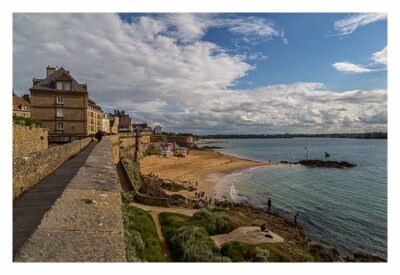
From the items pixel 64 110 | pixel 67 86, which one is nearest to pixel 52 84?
pixel 67 86

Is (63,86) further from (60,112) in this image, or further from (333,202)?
(333,202)

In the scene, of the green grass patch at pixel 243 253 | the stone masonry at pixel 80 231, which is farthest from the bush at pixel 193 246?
→ the stone masonry at pixel 80 231

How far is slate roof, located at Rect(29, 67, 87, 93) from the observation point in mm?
30297

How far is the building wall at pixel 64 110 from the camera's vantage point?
30.3 m

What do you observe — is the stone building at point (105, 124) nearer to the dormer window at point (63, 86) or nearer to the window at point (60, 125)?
the window at point (60, 125)

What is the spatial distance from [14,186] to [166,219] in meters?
9.41

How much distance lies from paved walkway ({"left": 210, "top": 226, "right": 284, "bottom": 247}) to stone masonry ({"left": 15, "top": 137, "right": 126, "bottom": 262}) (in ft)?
31.5

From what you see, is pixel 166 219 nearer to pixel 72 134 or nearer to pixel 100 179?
pixel 100 179

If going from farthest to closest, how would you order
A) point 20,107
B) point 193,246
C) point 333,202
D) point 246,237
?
point 20,107 < point 333,202 < point 246,237 < point 193,246

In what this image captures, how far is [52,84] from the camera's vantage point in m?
31.1

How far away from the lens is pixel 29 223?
12.6ft

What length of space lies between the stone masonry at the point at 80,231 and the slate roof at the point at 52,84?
30920 millimetres

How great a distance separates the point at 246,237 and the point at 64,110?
2764 cm

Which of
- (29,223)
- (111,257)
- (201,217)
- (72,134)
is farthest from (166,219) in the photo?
(72,134)
